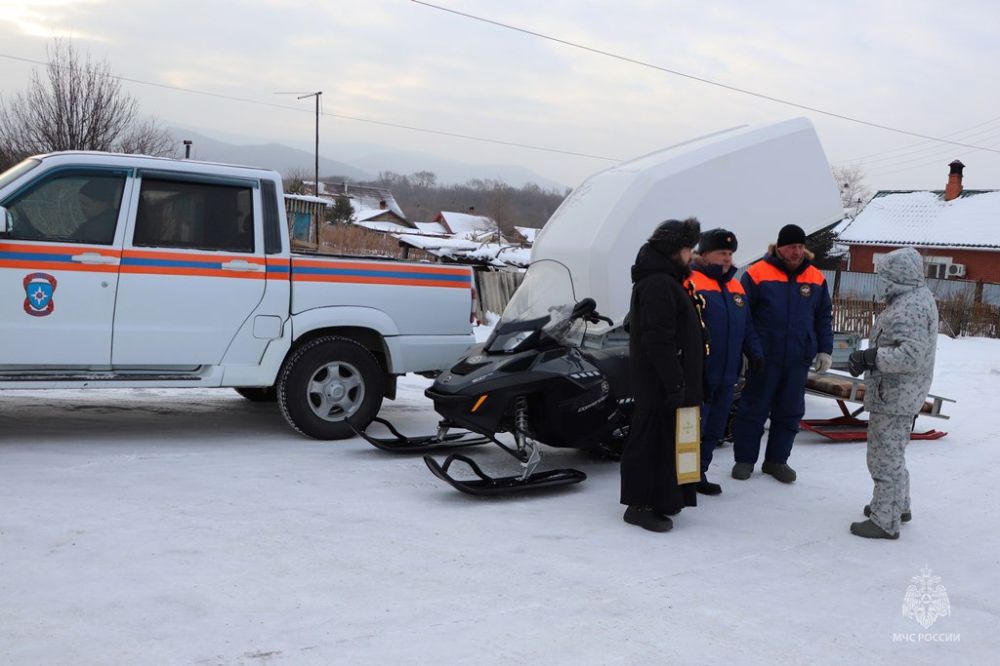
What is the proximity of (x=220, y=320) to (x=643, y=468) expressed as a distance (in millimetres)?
3564

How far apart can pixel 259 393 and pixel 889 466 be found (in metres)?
6.07

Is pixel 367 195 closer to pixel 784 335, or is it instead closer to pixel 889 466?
pixel 784 335

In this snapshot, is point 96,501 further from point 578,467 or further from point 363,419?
point 578,467

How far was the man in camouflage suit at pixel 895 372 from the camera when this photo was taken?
5441 mm

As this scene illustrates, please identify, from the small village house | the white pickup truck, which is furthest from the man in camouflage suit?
the small village house

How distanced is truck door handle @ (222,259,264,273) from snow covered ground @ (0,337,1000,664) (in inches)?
56.4

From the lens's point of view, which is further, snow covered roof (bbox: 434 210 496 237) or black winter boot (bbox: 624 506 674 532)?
snow covered roof (bbox: 434 210 496 237)

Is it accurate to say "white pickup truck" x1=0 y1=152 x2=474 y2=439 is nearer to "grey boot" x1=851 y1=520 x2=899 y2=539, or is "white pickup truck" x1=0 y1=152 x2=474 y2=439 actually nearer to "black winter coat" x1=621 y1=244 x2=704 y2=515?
"black winter coat" x1=621 y1=244 x2=704 y2=515

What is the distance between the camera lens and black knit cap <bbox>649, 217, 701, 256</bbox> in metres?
5.64

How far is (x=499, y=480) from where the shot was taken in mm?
6270

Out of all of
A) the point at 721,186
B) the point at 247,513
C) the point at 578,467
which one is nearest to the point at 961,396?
the point at 721,186

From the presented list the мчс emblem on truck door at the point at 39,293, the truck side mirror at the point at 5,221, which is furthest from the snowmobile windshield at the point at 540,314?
the truck side mirror at the point at 5,221

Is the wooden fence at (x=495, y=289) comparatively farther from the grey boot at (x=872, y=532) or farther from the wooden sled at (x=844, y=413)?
the grey boot at (x=872, y=532)

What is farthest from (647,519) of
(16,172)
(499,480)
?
(16,172)
